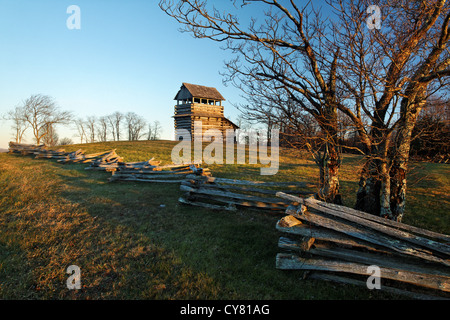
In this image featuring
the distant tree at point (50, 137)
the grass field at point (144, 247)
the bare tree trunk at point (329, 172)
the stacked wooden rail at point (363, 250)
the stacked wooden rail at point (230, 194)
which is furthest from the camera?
the distant tree at point (50, 137)

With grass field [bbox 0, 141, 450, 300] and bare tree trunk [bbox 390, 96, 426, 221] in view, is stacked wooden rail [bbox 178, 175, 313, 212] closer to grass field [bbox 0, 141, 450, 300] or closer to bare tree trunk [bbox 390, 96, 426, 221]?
grass field [bbox 0, 141, 450, 300]

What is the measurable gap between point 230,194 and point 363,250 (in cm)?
397

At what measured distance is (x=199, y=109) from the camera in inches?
998

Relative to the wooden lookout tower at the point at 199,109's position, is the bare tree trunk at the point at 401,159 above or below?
below

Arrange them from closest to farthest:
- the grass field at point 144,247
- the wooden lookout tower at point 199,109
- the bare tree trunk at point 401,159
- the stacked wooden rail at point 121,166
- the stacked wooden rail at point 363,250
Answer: the stacked wooden rail at point 363,250 → the grass field at point 144,247 → the bare tree trunk at point 401,159 → the stacked wooden rail at point 121,166 → the wooden lookout tower at point 199,109

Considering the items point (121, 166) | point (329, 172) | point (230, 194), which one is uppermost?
point (329, 172)

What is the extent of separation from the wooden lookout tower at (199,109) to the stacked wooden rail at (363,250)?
72.7 ft

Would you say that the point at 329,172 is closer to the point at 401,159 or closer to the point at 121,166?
the point at 401,159

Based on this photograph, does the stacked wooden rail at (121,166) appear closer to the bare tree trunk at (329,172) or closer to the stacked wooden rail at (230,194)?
the stacked wooden rail at (230,194)

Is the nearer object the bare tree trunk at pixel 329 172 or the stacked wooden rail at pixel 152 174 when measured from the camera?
the bare tree trunk at pixel 329 172

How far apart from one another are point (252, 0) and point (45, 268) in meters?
7.12

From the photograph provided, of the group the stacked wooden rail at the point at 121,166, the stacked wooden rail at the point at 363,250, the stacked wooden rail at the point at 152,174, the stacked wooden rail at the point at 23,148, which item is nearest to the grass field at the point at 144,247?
the stacked wooden rail at the point at 363,250

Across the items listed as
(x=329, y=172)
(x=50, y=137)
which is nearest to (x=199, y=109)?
(x=329, y=172)

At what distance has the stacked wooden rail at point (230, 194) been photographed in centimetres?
684
